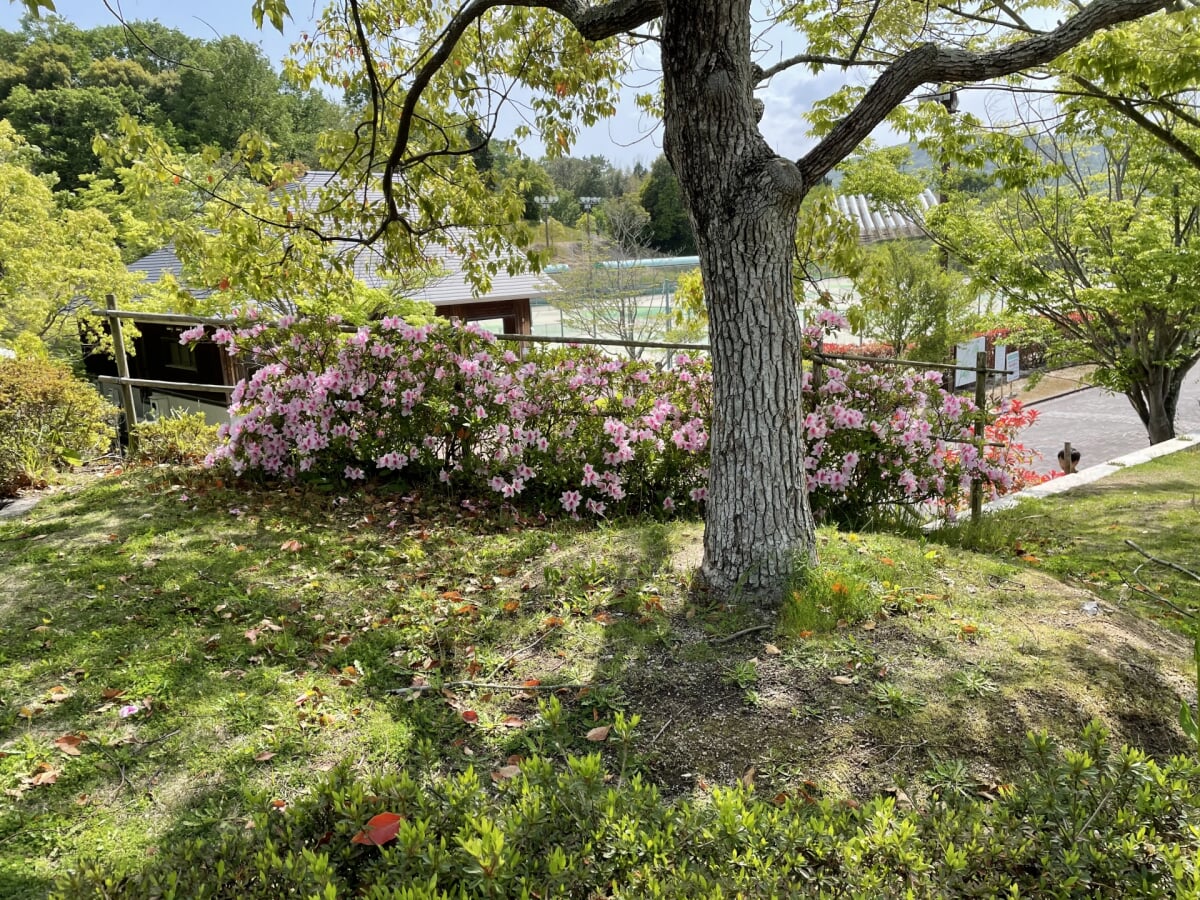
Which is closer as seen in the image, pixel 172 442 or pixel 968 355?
pixel 172 442

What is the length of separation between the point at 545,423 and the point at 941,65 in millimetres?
2956

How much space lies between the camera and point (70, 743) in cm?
239

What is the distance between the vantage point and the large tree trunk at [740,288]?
2998 mm

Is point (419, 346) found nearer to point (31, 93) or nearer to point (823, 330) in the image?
point (823, 330)

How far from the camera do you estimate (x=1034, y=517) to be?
637 centimetres

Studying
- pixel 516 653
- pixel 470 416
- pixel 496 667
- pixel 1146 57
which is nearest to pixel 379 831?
pixel 496 667

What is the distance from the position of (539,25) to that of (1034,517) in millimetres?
5251

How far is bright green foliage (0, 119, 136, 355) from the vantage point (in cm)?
1262

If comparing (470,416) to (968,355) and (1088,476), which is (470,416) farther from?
(968,355)

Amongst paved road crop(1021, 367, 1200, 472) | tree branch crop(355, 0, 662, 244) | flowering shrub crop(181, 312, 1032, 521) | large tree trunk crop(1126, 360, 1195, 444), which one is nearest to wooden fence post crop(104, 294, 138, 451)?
flowering shrub crop(181, 312, 1032, 521)

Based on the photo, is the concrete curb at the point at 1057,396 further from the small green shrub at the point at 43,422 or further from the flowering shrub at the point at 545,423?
the small green shrub at the point at 43,422

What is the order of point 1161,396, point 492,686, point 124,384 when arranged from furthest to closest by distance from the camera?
point 1161,396 → point 124,384 → point 492,686

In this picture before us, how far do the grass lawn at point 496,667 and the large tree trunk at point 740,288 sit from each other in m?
0.25

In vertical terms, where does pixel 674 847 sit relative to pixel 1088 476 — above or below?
above
